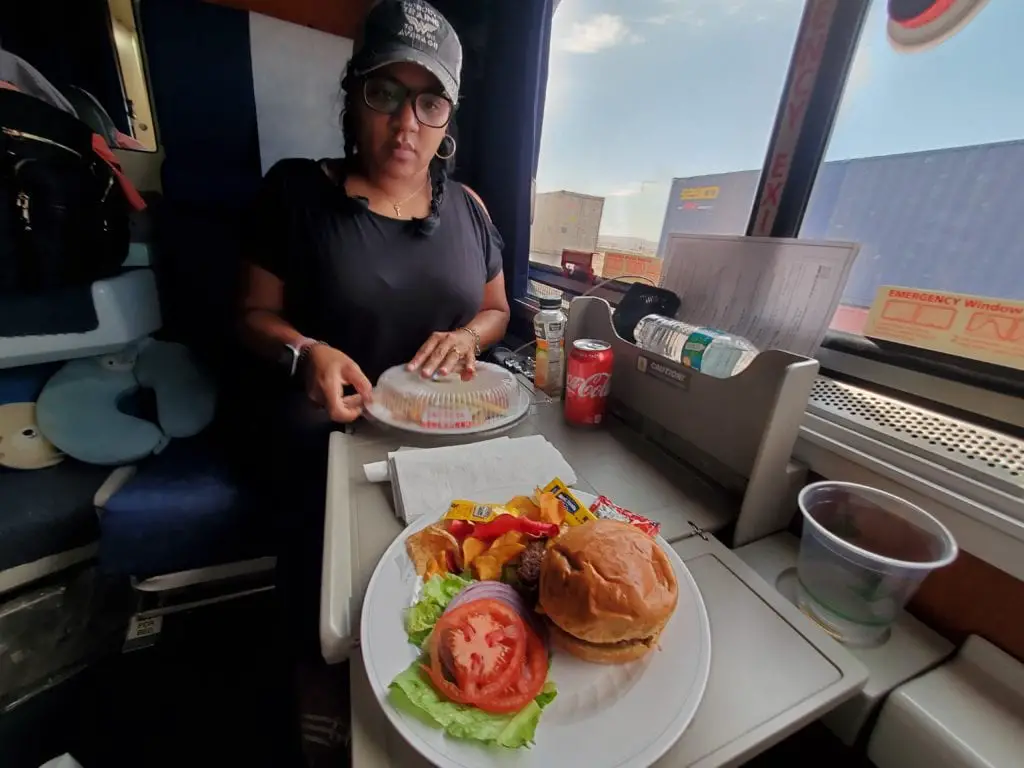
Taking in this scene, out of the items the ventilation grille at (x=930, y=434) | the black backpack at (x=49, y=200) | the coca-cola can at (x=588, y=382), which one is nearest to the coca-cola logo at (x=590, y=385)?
the coca-cola can at (x=588, y=382)

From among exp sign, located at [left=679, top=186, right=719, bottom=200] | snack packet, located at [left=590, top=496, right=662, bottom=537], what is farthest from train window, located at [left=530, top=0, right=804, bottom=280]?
snack packet, located at [left=590, top=496, right=662, bottom=537]

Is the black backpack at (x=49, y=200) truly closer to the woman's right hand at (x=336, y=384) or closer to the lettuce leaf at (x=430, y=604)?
the woman's right hand at (x=336, y=384)

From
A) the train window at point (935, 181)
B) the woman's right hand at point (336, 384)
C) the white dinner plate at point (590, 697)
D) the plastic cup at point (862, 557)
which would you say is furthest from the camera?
the woman's right hand at point (336, 384)

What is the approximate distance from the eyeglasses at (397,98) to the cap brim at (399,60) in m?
0.03

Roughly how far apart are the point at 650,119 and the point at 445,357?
3.31ft

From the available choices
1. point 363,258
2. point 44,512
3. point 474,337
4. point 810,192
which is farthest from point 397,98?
point 44,512

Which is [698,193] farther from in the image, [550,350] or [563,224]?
[563,224]

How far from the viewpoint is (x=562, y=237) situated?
1810 millimetres

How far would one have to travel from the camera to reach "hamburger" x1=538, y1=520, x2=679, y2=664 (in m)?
0.39

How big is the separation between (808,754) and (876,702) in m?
0.22

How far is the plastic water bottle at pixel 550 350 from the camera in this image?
0.96m

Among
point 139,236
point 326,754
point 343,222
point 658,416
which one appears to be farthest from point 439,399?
point 139,236

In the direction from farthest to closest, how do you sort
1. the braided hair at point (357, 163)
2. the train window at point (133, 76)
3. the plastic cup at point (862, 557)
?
the train window at point (133, 76) < the braided hair at point (357, 163) < the plastic cup at point (862, 557)

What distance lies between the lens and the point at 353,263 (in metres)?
1.00
